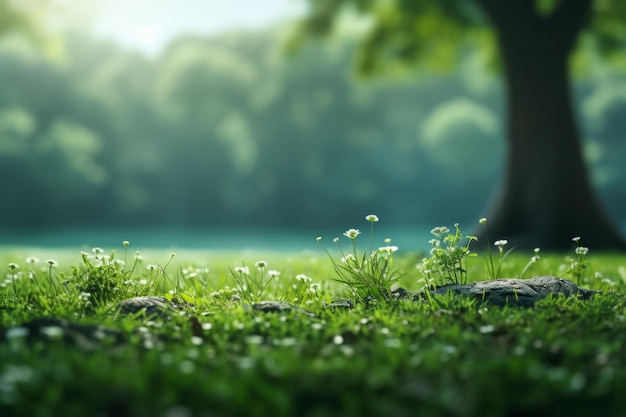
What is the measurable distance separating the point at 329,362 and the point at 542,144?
1184 cm

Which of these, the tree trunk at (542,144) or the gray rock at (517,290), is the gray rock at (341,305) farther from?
the tree trunk at (542,144)

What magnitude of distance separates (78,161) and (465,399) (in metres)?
34.2

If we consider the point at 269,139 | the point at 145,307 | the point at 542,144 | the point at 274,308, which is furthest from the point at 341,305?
the point at 269,139

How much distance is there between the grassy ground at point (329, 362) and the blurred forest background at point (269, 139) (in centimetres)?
3313

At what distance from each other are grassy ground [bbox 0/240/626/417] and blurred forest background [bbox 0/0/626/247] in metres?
33.1

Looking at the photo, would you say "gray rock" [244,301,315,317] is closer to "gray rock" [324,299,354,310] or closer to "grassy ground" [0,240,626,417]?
"grassy ground" [0,240,626,417]

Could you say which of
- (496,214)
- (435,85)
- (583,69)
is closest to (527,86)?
(496,214)

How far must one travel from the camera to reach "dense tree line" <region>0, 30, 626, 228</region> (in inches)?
1519

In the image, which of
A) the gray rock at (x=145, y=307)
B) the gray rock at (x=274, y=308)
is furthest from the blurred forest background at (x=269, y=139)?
the gray rock at (x=274, y=308)

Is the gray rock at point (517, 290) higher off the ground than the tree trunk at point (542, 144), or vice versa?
the tree trunk at point (542, 144)

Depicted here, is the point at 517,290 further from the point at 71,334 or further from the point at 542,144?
the point at 542,144

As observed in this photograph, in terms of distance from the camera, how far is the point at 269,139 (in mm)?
41406

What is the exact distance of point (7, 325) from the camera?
4094 millimetres

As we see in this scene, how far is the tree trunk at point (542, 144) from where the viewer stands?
44.1ft
